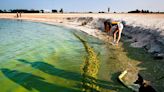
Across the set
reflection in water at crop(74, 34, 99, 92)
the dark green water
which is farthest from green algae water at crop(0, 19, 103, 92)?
reflection in water at crop(74, 34, 99, 92)

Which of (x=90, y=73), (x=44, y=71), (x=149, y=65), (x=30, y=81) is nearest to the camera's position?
(x=30, y=81)

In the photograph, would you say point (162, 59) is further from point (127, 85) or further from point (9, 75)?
point (9, 75)

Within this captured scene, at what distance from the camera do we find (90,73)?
14.5 m

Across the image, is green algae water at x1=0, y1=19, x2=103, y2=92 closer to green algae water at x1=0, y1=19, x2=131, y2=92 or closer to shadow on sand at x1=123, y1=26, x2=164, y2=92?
green algae water at x1=0, y1=19, x2=131, y2=92

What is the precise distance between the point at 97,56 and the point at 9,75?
278 inches

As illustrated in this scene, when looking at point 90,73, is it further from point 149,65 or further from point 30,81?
point 149,65

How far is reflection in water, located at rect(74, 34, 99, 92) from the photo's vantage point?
12.2 m

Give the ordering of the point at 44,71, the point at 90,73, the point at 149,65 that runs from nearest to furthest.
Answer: the point at 90,73
the point at 44,71
the point at 149,65

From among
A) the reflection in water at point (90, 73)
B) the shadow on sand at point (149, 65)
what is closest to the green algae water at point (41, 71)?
the reflection in water at point (90, 73)

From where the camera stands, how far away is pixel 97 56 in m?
19.7

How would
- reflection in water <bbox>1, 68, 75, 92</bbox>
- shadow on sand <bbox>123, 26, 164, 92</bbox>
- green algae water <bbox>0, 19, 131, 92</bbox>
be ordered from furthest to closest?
shadow on sand <bbox>123, 26, 164, 92</bbox> → green algae water <bbox>0, 19, 131, 92</bbox> → reflection in water <bbox>1, 68, 75, 92</bbox>


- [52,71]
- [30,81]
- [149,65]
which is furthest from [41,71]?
[149,65]

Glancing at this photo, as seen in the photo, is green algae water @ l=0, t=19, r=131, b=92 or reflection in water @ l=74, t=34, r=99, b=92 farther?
green algae water @ l=0, t=19, r=131, b=92

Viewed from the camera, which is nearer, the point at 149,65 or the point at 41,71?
the point at 41,71
